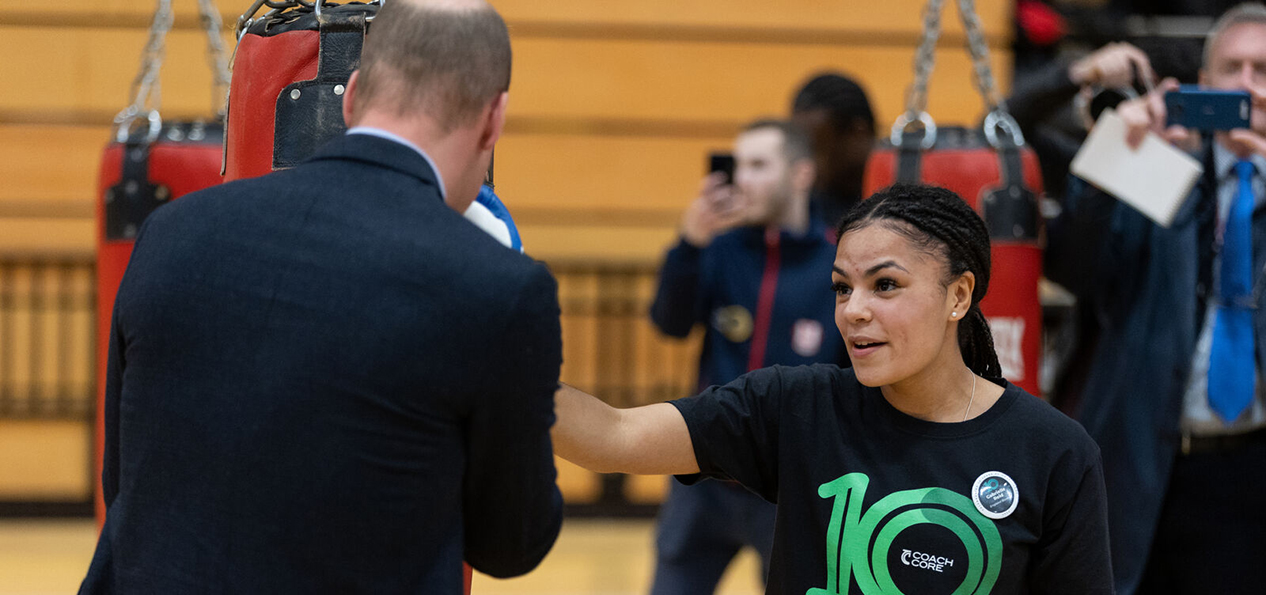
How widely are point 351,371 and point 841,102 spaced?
2.87m

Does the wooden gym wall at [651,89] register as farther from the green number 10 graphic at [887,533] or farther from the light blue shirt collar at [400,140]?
the light blue shirt collar at [400,140]

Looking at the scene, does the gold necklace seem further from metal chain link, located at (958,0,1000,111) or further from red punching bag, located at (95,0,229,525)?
red punching bag, located at (95,0,229,525)

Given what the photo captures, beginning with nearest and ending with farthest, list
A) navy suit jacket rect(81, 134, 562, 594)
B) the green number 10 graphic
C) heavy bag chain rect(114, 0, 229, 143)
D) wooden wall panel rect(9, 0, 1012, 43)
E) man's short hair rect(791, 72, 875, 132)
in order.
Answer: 1. navy suit jacket rect(81, 134, 562, 594)
2. the green number 10 graphic
3. heavy bag chain rect(114, 0, 229, 143)
4. man's short hair rect(791, 72, 875, 132)
5. wooden wall panel rect(9, 0, 1012, 43)

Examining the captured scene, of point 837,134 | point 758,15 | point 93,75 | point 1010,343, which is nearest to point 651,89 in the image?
point 758,15

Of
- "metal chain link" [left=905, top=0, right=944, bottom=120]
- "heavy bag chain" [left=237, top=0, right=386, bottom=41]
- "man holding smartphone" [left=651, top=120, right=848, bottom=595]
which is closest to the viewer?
"heavy bag chain" [left=237, top=0, right=386, bottom=41]

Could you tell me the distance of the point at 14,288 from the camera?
5.18 meters

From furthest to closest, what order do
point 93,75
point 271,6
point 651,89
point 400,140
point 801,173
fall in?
point 651,89, point 93,75, point 801,173, point 271,6, point 400,140

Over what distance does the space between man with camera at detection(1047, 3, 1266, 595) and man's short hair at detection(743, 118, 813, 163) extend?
39.0 inches

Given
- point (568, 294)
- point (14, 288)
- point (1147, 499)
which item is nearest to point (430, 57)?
point (1147, 499)

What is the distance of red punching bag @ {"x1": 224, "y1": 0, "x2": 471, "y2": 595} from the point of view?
5.38ft

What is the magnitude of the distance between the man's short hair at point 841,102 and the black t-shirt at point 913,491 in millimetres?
2229

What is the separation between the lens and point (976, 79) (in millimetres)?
2854

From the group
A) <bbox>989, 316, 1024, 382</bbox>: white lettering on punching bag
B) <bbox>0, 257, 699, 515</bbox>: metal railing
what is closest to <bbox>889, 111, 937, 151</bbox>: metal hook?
<bbox>989, 316, 1024, 382</bbox>: white lettering on punching bag

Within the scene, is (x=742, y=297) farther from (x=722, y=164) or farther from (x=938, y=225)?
(x=938, y=225)
